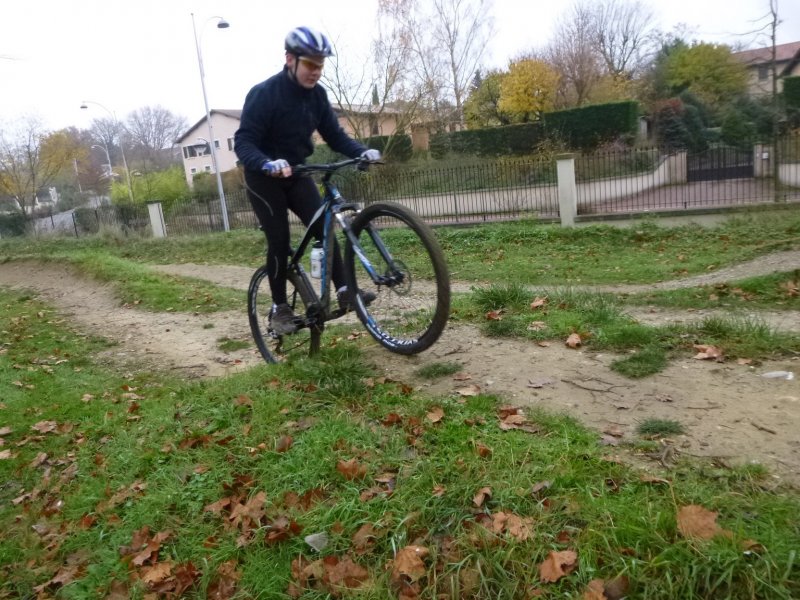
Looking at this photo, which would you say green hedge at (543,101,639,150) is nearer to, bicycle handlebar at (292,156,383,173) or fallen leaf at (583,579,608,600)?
bicycle handlebar at (292,156,383,173)

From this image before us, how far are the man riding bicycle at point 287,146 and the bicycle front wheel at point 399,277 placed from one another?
0.12m

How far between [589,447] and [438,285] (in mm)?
1300

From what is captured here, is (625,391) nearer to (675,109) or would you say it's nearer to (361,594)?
(361,594)

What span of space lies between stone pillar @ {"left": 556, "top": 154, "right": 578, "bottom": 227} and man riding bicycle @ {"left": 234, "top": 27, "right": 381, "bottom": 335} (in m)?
12.5

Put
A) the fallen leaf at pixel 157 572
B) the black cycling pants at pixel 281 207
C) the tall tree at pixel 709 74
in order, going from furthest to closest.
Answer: the tall tree at pixel 709 74 → the black cycling pants at pixel 281 207 → the fallen leaf at pixel 157 572

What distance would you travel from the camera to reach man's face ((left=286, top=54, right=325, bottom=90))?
3.83 meters

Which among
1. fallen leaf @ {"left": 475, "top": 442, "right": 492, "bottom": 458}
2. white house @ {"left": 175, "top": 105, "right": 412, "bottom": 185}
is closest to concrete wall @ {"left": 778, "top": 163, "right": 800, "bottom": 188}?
fallen leaf @ {"left": 475, "top": 442, "right": 492, "bottom": 458}

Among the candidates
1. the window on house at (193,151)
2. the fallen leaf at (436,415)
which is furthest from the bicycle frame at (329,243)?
the window on house at (193,151)

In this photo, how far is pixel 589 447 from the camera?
8.87 ft

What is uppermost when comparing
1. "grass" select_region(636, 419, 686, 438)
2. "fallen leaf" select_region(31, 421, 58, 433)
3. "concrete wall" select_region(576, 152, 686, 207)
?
"concrete wall" select_region(576, 152, 686, 207)

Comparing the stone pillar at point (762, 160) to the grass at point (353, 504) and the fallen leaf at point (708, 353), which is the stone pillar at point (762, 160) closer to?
the fallen leaf at point (708, 353)

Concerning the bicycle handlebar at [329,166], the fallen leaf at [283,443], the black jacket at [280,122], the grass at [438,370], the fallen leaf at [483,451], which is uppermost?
the black jacket at [280,122]

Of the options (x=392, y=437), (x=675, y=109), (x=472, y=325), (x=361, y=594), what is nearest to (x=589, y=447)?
(x=392, y=437)

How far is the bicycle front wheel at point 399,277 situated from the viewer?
3.65 metres
